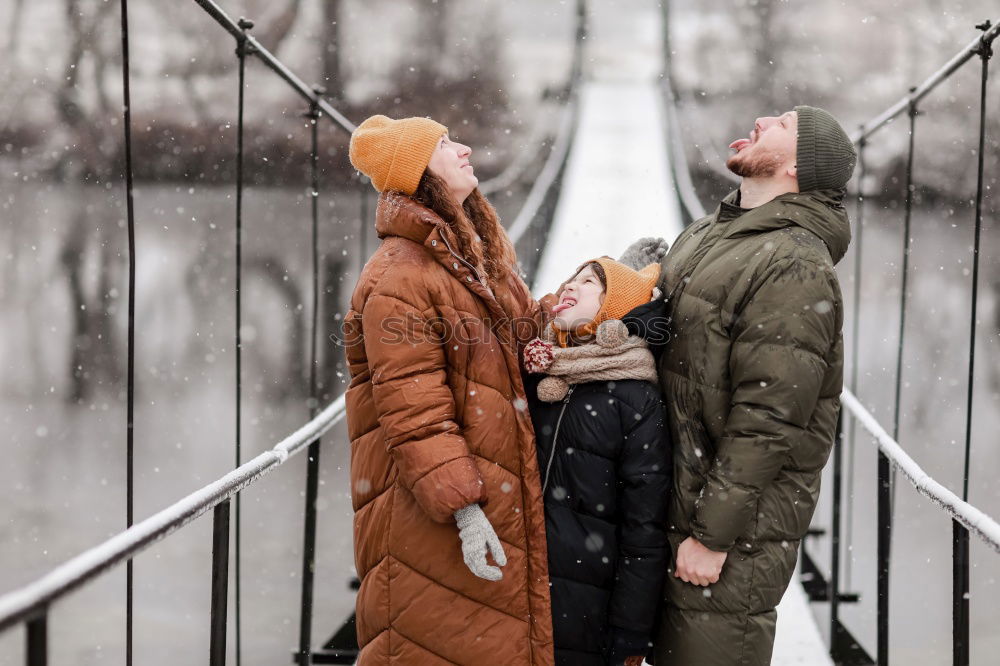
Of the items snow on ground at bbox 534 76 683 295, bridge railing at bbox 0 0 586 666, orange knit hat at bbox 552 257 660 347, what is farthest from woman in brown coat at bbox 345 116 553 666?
snow on ground at bbox 534 76 683 295

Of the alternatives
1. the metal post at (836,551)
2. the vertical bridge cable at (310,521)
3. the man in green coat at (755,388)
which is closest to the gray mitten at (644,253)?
the man in green coat at (755,388)

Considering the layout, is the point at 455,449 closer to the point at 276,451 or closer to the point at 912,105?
the point at 276,451

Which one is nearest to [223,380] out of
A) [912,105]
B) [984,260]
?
[984,260]

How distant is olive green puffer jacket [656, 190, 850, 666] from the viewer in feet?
4.81

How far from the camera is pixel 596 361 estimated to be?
1.52 m

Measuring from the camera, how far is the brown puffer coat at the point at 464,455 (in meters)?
1.45

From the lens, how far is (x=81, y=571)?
1.00 metres

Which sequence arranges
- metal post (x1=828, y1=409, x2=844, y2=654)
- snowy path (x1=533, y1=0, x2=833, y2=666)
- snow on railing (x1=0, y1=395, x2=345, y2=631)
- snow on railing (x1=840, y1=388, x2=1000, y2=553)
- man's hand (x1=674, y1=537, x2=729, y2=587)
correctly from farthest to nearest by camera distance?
metal post (x1=828, y1=409, x2=844, y2=654)
snowy path (x1=533, y1=0, x2=833, y2=666)
man's hand (x1=674, y1=537, x2=729, y2=587)
snow on railing (x1=840, y1=388, x2=1000, y2=553)
snow on railing (x1=0, y1=395, x2=345, y2=631)

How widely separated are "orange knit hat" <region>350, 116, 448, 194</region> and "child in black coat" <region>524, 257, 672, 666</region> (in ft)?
1.13

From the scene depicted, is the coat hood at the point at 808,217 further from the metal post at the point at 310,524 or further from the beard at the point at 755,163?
the metal post at the point at 310,524

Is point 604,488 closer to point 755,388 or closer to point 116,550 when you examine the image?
point 755,388

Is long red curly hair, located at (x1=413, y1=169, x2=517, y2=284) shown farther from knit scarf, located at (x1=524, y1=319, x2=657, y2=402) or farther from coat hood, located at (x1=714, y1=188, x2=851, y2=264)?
coat hood, located at (x1=714, y1=188, x2=851, y2=264)

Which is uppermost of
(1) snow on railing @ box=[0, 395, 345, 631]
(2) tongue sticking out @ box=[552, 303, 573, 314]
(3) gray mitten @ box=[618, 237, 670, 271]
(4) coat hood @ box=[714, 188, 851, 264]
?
(4) coat hood @ box=[714, 188, 851, 264]

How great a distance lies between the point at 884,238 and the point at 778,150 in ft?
72.3
